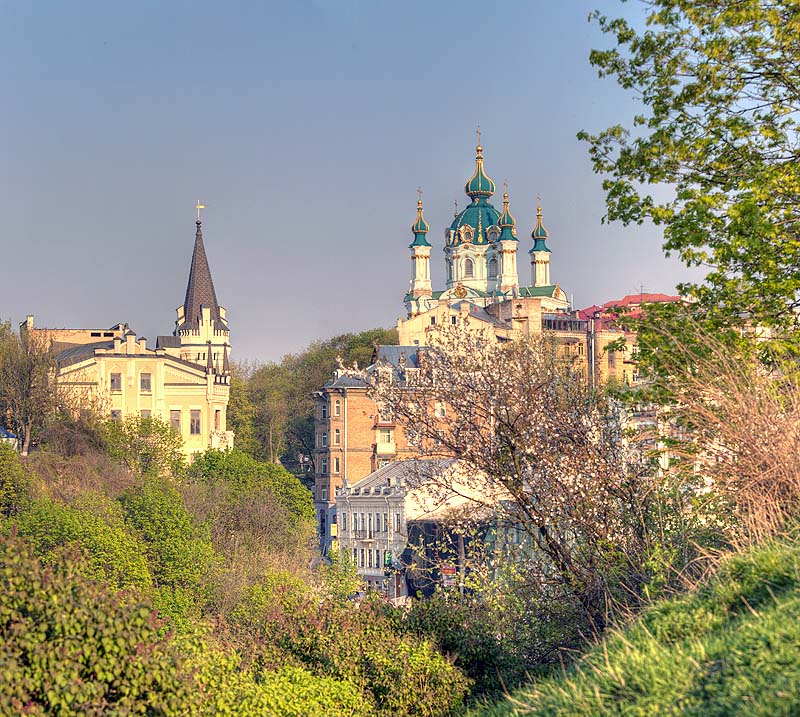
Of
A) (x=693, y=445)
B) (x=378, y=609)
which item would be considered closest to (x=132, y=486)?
(x=378, y=609)

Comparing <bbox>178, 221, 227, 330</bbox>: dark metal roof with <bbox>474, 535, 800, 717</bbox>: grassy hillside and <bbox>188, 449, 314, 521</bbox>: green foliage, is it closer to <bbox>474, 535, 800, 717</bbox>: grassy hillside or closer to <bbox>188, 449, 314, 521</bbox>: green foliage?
<bbox>188, 449, 314, 521</bbox>: green foliage

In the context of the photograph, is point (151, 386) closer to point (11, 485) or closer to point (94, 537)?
point (11, 485)

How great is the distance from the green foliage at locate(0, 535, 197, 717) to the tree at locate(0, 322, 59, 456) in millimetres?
56937

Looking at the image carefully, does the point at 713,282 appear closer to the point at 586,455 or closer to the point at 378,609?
the point at 586,455

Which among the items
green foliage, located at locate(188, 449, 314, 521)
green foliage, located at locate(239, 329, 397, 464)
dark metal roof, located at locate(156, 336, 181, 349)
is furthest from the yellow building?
dark metal roof, located at locate(156, 336, 181, 349)

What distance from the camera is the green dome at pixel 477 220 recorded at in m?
158

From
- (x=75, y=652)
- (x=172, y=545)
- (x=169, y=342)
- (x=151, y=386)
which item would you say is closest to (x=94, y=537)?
(x=172, y=545)

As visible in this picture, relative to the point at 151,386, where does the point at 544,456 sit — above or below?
below

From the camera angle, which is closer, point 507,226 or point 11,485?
point 11,485

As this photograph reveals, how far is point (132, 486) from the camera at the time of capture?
55156 millimetres

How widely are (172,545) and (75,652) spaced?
127 ft

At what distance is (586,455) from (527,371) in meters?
1.24

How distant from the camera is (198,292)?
121000mm

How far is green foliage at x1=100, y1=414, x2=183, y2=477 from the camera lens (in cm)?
6881
